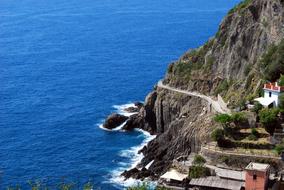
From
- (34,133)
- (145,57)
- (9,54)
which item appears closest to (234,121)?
(34,133)

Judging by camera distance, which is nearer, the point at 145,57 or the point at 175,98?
the point at 175,98

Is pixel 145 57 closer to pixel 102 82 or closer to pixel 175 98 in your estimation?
pixel 102 82

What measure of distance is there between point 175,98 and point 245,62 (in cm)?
1659

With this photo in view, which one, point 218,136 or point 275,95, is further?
point 275,95

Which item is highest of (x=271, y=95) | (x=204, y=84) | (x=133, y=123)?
(x=271, y=95)

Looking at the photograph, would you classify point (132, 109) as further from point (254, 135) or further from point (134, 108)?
point (254, 135)

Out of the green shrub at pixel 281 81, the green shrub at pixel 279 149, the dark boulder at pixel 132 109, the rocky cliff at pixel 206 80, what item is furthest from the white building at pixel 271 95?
the dark boulder at pixel 132 109

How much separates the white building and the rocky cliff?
711 centimetres

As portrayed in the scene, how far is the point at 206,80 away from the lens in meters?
116

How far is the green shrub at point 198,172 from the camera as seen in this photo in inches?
2948

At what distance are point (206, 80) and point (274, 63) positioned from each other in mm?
23921

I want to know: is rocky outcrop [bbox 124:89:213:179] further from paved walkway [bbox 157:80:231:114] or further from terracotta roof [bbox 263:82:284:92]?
terracotta roof [bbox 263:82:284:92]

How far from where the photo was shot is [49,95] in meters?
144

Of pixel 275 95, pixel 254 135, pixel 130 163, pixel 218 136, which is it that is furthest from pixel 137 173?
pixel 275 95
